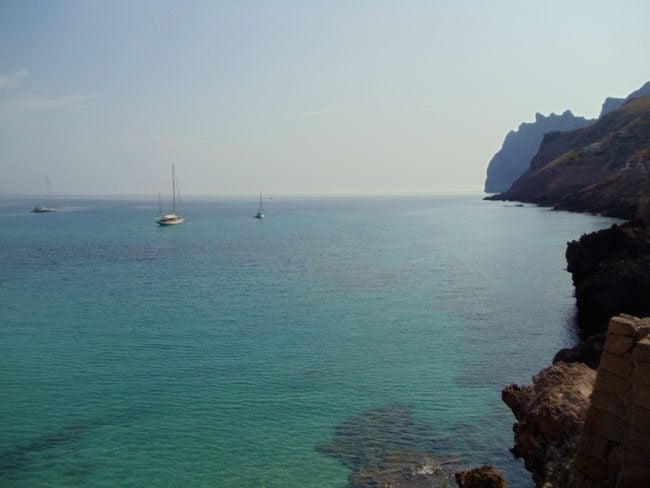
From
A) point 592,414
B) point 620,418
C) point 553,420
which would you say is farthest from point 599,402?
point 553,420

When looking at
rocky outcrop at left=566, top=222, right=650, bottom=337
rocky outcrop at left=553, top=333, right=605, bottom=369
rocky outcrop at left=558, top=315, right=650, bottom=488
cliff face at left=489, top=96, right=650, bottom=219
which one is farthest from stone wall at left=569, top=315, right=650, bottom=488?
cliff face at left=489, top=96, right=650, bottom=219

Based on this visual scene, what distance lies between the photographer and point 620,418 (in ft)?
42.9

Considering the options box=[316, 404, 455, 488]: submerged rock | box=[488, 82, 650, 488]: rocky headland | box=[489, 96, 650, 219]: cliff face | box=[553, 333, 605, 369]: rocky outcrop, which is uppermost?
box=[489, 96, 650, 219]: cliff face

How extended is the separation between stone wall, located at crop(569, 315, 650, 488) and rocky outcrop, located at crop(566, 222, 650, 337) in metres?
28.2

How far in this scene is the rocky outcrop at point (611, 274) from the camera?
42013 mm

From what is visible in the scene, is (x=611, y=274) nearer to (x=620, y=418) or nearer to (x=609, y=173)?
(x=620, y=418)

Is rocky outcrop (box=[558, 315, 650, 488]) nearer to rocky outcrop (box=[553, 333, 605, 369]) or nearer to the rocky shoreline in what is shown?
the rocky shoreline

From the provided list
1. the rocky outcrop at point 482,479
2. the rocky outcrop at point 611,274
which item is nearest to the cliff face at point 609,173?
the rocky outcrop at point 611,274

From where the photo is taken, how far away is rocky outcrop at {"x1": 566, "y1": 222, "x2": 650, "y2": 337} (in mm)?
42013

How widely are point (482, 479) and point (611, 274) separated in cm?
3230

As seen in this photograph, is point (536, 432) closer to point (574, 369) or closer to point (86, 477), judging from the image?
point (574, 369)

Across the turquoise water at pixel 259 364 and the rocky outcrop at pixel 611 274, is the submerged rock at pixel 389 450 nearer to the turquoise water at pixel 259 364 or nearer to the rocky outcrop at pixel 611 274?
the turquoise water at pixel 259 364

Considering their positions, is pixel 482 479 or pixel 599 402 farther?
pixel 482 479

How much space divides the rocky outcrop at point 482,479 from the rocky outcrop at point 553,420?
53.4 inches
